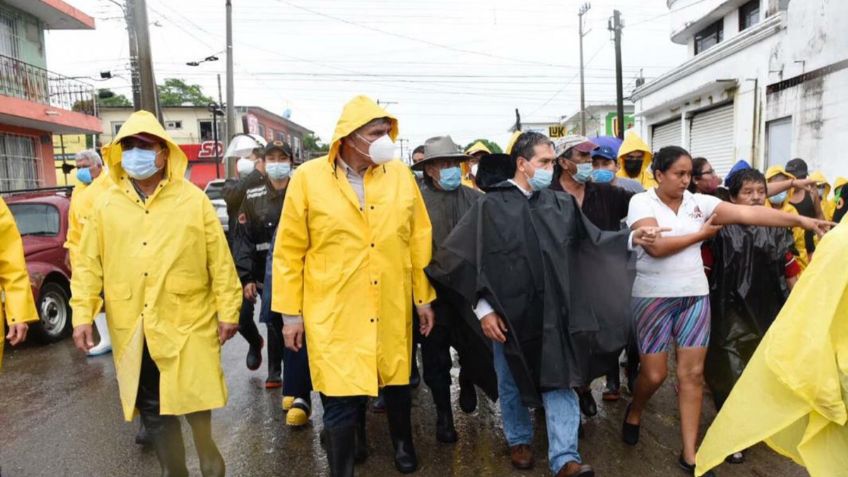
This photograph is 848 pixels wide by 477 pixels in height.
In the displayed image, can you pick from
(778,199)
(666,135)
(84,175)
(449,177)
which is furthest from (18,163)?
(666,135)

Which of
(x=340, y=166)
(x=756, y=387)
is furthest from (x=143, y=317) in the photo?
(x=756, y=387)

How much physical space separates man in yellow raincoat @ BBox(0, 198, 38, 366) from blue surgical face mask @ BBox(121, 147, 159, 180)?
0.67m

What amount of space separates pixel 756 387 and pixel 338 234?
6.89 feet

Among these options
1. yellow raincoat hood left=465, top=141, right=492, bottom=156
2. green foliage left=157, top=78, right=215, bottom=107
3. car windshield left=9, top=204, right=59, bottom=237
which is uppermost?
green foliage left=157, top=78, right=215, bottom=107

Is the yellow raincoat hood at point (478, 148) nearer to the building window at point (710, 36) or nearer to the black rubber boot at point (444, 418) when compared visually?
the black rubber boot at point (444, 418)

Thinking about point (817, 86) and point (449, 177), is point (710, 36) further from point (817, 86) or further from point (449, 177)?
point (449, 177)

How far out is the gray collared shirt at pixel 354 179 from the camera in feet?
11.5

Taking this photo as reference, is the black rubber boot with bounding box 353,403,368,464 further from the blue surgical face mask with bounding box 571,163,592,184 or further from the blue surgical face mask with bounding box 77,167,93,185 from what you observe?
the blue surgical face mask with bounding box 77,167,93,185

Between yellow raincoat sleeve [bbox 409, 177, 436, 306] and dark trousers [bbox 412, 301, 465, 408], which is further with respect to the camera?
dark trousers [bbox 412, 301, 465, 408]

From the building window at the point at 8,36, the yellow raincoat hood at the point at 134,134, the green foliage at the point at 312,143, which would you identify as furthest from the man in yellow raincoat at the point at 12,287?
the green foliage at the point at 312,143

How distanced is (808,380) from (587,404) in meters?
3.02

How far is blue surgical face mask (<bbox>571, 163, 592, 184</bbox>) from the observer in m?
4.50

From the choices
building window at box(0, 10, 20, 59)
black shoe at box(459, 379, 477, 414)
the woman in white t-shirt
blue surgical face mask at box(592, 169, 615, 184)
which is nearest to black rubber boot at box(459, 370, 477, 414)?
black shoe at box(459, 379, 477, 414)

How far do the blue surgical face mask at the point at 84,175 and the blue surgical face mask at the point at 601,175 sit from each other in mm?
→ 5129
